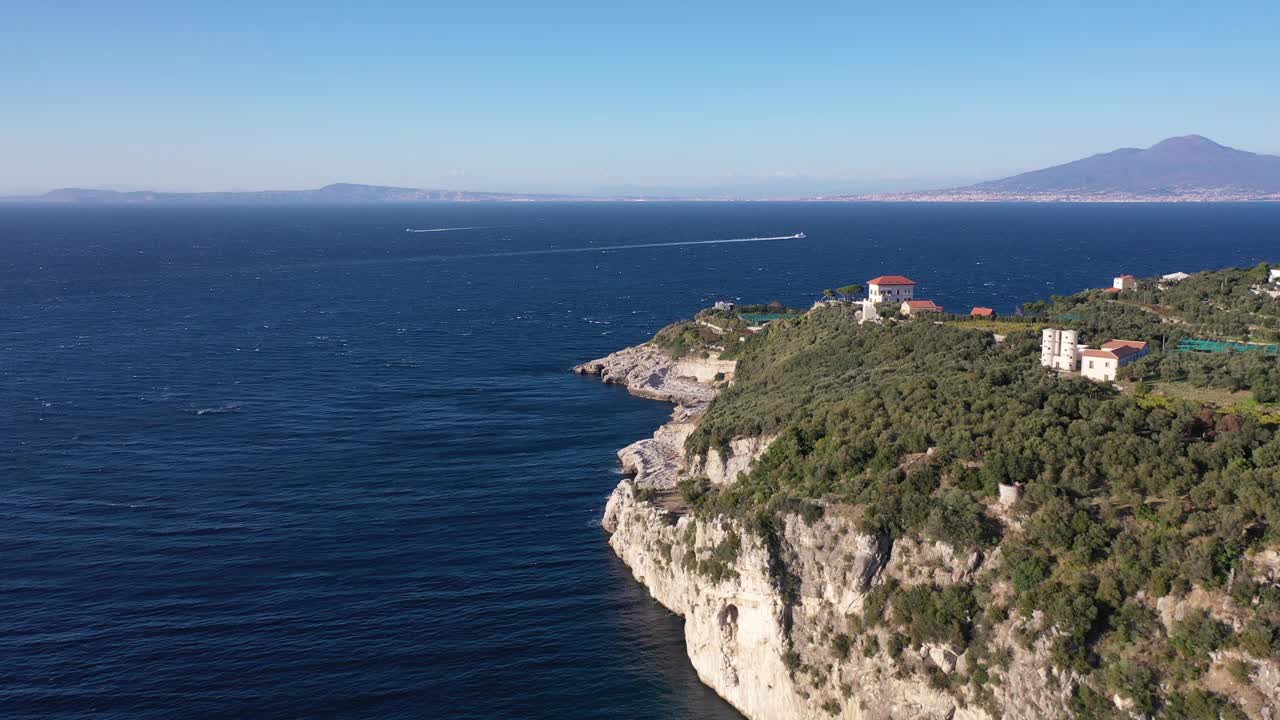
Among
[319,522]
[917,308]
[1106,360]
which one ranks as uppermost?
[917,308]

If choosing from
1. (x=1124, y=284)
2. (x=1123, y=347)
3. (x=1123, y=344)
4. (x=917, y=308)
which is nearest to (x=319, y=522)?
(x=1123, y=347)

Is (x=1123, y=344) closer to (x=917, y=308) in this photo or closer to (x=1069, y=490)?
(x=917, y=308)

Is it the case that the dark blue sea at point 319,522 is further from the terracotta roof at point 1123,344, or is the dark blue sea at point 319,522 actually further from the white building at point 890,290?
the terracotta roof at point 1123,344

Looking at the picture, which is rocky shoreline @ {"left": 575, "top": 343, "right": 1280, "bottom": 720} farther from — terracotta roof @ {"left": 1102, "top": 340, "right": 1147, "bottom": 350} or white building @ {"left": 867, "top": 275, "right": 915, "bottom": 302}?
white building @ {"left": 867, "top": 275, "right": 915, "bottom": 302}

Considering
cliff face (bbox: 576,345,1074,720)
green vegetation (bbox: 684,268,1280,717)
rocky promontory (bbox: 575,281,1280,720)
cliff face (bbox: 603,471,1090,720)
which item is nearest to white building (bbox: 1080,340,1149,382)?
green vegetation (bbox: 684,268,1280,717)

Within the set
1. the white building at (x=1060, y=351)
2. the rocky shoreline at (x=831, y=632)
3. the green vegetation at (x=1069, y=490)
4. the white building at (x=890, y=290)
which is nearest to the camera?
the green vegetation at (x=1069, y=490)

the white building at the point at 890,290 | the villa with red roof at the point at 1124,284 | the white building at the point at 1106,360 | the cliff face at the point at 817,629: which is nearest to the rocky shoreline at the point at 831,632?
the cliff face at the point at 817,629
